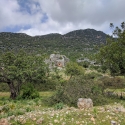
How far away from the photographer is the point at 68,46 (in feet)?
401

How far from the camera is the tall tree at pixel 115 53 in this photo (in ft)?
56.7

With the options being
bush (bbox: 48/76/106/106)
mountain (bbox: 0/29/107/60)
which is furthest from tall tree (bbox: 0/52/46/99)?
mountain (bbox: 0/29/107/60)

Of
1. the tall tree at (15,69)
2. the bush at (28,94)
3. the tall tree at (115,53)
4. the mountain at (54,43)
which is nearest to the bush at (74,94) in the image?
the tall tree at (115,53)

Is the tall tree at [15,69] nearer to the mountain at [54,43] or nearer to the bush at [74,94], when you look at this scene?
the bush at [74,94]

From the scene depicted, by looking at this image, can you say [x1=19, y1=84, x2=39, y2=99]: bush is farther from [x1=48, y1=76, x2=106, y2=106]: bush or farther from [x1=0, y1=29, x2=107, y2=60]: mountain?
[x1=0, y1=29, x2=107, y2=60]: mountain

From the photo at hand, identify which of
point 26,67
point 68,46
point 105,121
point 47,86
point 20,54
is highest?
point 68,46

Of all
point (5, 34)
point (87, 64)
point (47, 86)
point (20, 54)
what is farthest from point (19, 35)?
point (20, 54)

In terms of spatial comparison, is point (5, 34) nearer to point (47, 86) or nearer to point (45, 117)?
point (47, 86)

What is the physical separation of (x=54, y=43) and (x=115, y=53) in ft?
352

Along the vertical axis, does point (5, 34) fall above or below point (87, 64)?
above

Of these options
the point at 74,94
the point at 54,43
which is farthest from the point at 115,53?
the point at 54,43

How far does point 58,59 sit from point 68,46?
149 ft

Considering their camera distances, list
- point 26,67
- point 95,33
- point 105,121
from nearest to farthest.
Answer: point 105,121 → point 26,67 → point 95,33

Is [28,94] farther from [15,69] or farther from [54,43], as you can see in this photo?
[54,43]
